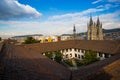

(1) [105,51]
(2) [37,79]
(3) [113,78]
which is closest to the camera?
(3) [113,78]

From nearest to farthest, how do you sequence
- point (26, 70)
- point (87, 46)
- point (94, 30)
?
point (26, 70) → point (87, 46) → point (94, 30)

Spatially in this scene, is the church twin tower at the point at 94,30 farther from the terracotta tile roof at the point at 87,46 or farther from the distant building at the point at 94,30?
the terracotta tile roof at the point at 87,46

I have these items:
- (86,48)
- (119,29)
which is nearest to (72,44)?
(86,48)

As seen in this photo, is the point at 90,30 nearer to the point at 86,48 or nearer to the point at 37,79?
the point at 86,48

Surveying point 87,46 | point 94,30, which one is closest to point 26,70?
point 87,46

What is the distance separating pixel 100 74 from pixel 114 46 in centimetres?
3423

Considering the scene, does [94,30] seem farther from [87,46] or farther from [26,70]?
[26,70]

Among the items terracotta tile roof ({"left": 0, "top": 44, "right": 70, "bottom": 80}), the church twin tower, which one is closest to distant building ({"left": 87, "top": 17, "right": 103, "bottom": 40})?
the church twin tower

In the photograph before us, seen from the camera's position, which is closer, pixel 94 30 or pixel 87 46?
pixel 87 46

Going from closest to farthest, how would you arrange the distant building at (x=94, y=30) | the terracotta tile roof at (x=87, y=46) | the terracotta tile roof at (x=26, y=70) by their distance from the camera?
1. the terracotta tile roof at (x=26, y=70)
2. the terracotta tile roof at (x=87, y=46)
3. the distant building at (x=94, y=30)

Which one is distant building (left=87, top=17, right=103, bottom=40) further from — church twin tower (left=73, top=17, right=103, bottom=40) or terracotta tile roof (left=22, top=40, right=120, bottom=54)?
terracotta tile roof (left=22, top=40, right=120, bottom=54)

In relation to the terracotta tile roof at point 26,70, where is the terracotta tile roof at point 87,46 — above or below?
below

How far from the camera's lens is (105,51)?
124ft

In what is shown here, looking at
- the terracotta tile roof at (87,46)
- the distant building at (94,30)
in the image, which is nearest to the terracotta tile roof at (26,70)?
the terracotta tile roof at (87,46)
